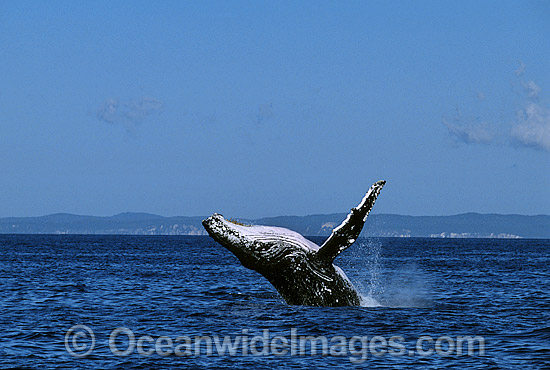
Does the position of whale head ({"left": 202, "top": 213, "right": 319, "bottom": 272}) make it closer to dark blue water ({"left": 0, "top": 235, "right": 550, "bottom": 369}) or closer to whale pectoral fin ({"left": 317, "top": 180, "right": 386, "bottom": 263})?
whale pectoral fin ({"left": 317, "top": 180, "right": 386, "bottom": 263})

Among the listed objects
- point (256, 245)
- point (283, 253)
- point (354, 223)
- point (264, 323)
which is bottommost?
point (264, 323)

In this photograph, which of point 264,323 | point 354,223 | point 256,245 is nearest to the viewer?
point 354,223

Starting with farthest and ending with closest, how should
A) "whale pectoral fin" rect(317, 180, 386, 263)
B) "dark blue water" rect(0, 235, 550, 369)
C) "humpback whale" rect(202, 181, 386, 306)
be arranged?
"humpback whale" rect(202, 181, 386, 306)
"whale pectoral fin" rect(317, 180, 386, 263)
"dark blue water" rect(0, 235, 550, 369)

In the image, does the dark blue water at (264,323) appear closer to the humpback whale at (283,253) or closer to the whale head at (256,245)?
the humpback whale at (283,253)

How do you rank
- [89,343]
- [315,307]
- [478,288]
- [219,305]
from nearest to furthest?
[89,343] → [315,307] → [219,305] → [478,288]

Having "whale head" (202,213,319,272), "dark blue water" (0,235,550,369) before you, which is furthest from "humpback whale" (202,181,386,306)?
"dark blue water" (0,235,550,369)

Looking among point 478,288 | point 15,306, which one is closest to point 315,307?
point 15,306

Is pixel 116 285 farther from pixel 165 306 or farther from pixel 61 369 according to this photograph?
pixel 61 369

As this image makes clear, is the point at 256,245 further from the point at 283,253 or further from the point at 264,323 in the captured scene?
the point at 264,323

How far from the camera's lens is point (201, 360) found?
611 inches

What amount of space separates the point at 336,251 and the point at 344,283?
1.60 meters

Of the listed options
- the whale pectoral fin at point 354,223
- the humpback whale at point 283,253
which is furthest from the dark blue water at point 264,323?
the whale pectoral fin at point 354,223

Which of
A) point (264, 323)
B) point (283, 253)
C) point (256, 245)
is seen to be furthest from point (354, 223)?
point (264, 323)

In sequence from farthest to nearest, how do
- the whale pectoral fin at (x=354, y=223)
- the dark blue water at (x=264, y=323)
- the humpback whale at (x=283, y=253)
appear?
the humpback whale at (x=283, y=253)
the whale pectoral fin at (x=354, y=223)
the dark blue water at (x=264, y=323)
